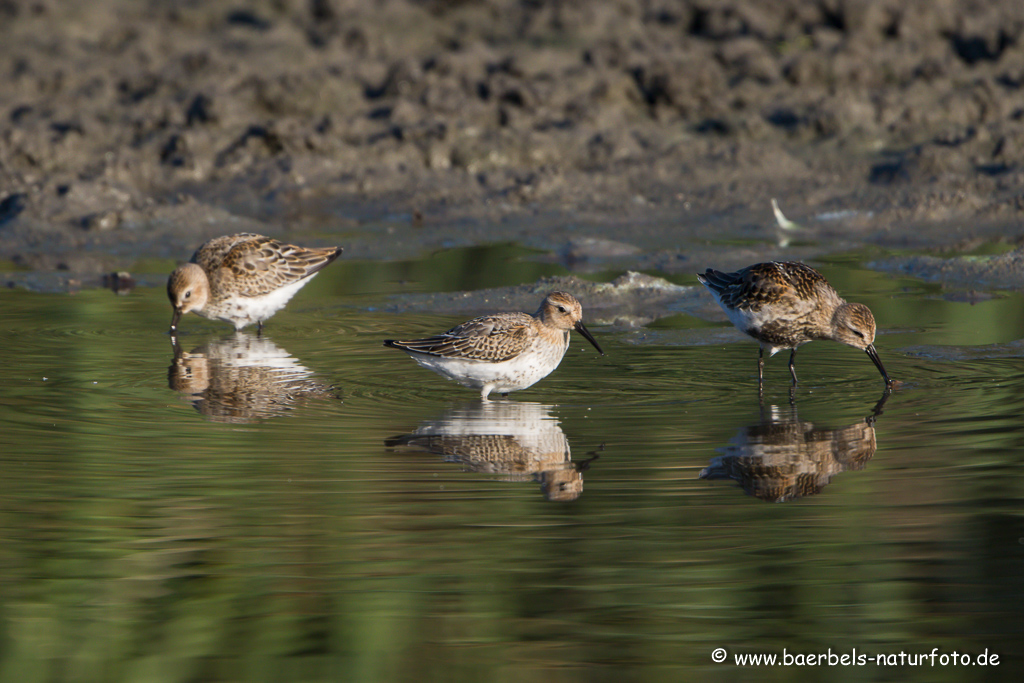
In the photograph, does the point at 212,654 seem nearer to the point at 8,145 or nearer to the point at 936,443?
the point at 936,443

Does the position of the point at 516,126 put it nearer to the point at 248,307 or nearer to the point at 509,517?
the point at 248,307

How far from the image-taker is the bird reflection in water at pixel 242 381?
29.4ft

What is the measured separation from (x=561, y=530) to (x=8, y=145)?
1357cm

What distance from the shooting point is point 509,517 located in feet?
21.7

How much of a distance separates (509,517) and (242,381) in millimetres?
3920

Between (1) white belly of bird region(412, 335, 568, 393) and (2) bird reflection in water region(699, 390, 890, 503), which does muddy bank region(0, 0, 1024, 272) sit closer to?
(1) white belly of bird region(412, 335, 568, 393)

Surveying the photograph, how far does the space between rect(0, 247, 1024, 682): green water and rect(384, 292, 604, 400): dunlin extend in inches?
8.5

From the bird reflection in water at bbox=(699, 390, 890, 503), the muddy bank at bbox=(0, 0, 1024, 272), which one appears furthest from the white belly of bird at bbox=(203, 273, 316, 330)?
the bird reflection in water at bbox=(699, 390, 890, 503)

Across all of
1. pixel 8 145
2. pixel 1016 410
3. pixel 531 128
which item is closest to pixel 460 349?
pixel 1016 410

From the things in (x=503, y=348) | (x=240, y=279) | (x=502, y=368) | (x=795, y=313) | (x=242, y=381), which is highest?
(x=240, y=279)

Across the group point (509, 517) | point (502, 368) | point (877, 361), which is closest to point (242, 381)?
point (502, 368)

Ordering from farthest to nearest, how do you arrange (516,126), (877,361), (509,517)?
(516,126), (877,361), (509,517)

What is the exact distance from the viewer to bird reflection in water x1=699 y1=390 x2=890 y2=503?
23.3 ft

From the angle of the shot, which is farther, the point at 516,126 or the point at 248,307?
the point at 516,126
